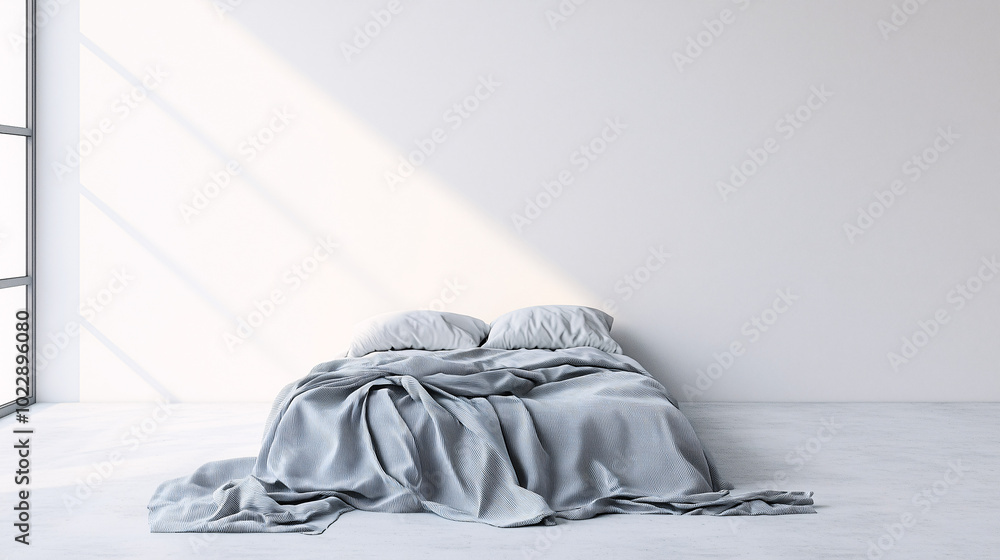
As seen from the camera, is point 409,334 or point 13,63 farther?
point 13,63

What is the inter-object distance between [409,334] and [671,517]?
2.15m

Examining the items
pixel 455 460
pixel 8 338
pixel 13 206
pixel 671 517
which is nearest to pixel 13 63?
pixel 13 206

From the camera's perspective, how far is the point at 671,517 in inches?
121

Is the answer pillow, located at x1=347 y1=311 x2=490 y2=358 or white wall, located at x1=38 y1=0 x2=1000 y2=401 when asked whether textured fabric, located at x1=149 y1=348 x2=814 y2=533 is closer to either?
pillow, located at x1=347 y1=311 x2=490 y2=358

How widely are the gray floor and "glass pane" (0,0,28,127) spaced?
72.6 inches

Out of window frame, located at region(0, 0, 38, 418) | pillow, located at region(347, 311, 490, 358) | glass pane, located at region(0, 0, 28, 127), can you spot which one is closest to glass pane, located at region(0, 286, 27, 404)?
window frame, located at region(0, 0, 38, 418)

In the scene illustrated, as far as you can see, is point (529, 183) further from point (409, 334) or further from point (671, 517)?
point (671, 517)

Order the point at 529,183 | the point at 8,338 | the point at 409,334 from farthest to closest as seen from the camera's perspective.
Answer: the point at 529,183, the point at 8,338, the point at 409,334

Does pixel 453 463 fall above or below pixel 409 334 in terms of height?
above

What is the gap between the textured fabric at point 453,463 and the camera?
3.08 m

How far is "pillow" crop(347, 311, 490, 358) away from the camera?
4.75 m

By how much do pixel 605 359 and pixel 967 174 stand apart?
9.54ft

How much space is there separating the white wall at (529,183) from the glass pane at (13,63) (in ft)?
0.47

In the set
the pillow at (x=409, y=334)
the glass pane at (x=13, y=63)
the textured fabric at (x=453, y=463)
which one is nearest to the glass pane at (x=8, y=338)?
the glass pane at (x=13, y=63)
